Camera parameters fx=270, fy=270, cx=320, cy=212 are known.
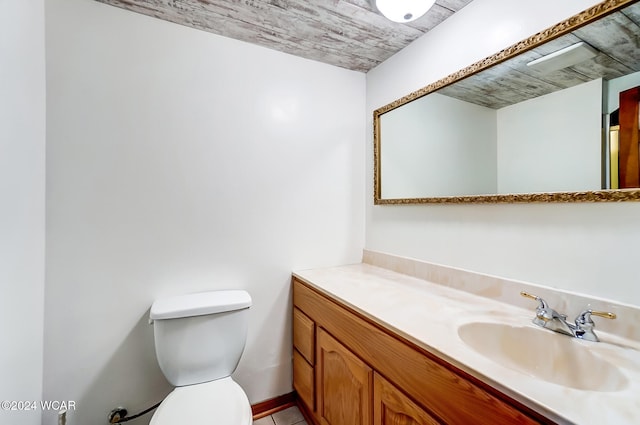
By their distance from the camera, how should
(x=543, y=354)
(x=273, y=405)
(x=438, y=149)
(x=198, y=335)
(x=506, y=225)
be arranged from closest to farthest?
(x=543, y=354) → (x=506, y=225) → (x=198, y=335) → (x=438, y=149) → (x=273, y=405)

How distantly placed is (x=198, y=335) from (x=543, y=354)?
4.47 ft

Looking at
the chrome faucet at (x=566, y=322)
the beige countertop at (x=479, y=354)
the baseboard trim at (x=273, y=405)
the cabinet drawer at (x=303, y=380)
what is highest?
the chrome faucet at (x=566, y=322)

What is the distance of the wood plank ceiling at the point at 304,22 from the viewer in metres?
1.28

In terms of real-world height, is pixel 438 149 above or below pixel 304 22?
below

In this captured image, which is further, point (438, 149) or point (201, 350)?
point (438, 149)

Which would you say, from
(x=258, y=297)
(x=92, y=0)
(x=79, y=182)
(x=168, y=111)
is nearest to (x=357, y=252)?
(x=258, y=297)

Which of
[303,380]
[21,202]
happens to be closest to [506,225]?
[303,380]

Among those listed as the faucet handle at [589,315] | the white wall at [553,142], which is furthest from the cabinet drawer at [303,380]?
the white wall at [553,142]

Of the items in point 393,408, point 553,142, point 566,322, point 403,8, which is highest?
point 403,8

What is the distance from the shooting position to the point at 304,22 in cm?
139

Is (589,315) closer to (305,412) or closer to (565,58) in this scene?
(565,58)

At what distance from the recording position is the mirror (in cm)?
86

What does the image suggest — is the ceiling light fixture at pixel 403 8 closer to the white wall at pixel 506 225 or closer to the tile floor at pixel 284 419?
the white wall at pixel 506 225

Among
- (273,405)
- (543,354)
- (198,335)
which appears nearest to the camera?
(543,354)
